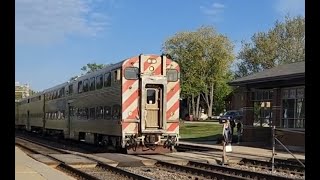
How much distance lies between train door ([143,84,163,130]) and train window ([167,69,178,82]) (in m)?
0.56

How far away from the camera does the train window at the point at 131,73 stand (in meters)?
18.8

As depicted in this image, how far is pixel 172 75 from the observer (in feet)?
64.4

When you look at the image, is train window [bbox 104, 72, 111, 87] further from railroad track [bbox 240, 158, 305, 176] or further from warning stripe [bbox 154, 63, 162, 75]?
railroad track [bbox 240, 158, 305, 176]

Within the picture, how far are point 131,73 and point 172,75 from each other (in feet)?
5.67

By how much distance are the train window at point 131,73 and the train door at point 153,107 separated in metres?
0.60

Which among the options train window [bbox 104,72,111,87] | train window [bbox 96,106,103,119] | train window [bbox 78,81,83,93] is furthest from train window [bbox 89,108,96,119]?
train window [bbox 78,81,83,93]

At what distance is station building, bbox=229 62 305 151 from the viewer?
77.0 ft

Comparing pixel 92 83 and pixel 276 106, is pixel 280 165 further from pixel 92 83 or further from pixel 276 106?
pixel 276 106

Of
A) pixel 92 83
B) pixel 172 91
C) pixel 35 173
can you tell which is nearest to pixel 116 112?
pixel 172 91

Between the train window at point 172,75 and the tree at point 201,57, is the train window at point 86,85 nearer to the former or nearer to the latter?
the train window at point 172,75

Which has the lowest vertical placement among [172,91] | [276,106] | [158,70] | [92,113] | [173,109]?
[92,113]

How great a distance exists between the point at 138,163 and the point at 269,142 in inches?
559
